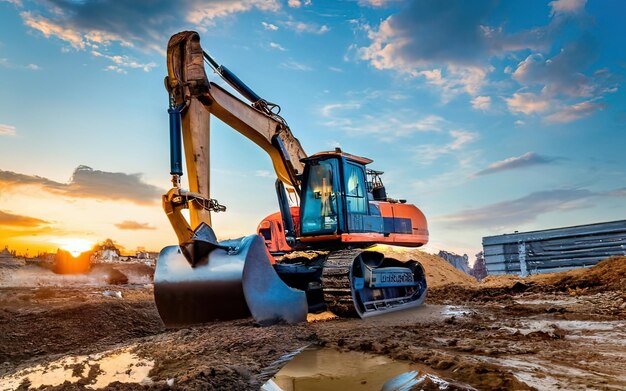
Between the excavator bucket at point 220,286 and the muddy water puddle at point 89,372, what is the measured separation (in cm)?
124

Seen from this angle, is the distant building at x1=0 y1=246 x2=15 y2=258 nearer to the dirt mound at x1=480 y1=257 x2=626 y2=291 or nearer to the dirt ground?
the dirt ground

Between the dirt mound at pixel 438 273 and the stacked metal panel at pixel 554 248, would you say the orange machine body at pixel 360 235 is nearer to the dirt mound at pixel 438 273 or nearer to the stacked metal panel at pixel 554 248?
the dirt mound at pixel 438 273

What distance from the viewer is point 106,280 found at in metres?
19.1

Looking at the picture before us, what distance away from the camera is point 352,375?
332cm

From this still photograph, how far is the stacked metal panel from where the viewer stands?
12516 millimetres

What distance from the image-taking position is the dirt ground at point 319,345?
10.2ft

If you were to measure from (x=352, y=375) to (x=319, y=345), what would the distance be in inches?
44.8

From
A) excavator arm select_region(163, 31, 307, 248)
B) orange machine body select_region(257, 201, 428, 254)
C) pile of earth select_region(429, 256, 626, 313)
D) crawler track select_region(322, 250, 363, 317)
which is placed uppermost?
excavator arm select_region(163, 31, 307, 248)

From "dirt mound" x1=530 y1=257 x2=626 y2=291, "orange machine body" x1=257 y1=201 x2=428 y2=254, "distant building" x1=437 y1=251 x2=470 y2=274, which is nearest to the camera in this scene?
"orange machine body" x1=257 y1=201 x2=428 y2=254

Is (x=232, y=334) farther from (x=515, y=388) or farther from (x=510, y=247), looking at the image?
(x=510, y=247)

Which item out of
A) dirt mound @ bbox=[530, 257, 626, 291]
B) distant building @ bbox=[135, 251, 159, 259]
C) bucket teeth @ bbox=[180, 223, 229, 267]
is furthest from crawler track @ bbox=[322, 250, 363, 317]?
distant building @ bbox=[135, 251, 159, 259]

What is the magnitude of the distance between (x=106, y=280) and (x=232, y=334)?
16.9 meters

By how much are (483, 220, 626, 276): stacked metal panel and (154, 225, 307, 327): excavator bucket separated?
10488 millimetres

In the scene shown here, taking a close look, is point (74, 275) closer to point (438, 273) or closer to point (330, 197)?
point (438, 273)
